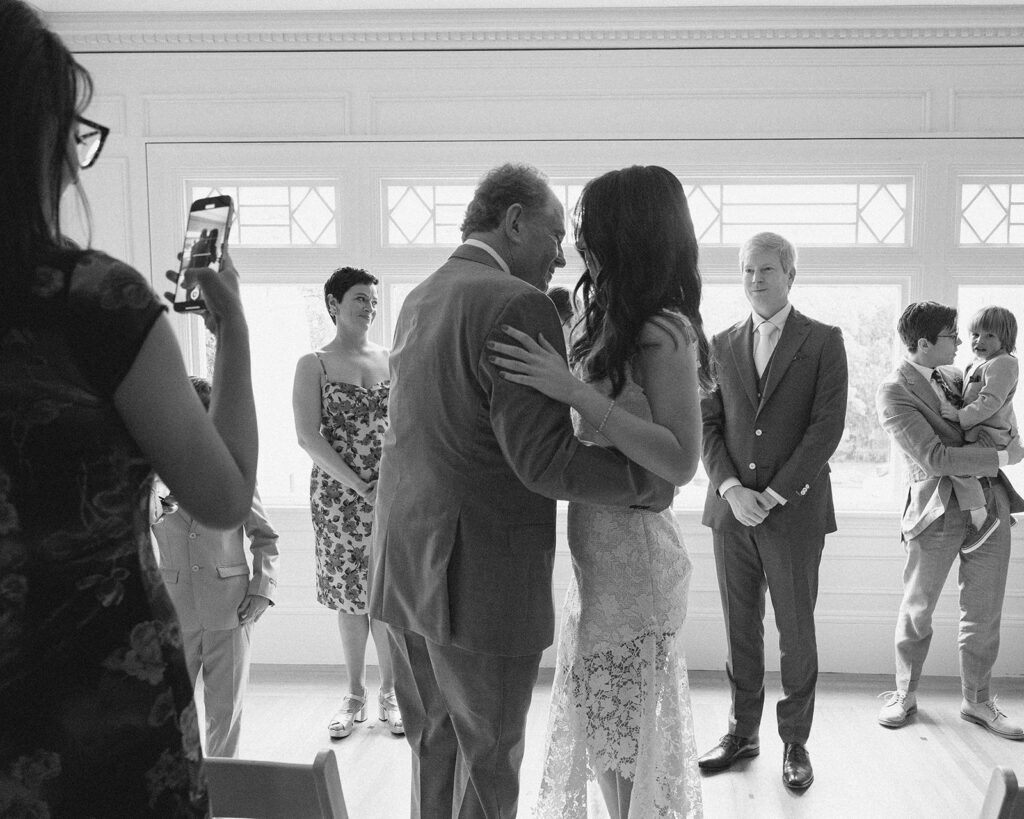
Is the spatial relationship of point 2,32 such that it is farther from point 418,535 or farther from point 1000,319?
point 1000,319

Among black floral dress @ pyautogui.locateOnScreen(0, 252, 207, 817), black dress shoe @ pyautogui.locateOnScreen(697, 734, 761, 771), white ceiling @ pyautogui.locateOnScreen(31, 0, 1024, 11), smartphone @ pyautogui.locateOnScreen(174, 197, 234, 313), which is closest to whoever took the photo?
black floral dress @ pyautogui.locateOnScreen(0, 252, 207, 817)

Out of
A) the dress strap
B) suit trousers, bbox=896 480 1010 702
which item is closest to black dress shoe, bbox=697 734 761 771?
suit trousers, bbox=896 480 1010 702

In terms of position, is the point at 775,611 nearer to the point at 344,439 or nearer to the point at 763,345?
the point at 763,345

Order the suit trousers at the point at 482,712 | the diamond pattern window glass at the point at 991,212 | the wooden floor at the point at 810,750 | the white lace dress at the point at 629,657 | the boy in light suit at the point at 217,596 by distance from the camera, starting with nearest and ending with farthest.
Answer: the suit trousers at the point at 482,712 → the white lace dress at the point at 629,657 → the boy in light suit at the point at 217,596 → the wooden floor at the point at 810,750 → the diamond pattern window glass at the point at 991,212

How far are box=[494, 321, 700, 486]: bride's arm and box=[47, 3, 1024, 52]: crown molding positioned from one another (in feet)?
9.67

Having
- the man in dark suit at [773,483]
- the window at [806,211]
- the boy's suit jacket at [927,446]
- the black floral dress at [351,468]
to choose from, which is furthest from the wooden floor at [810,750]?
the window at [806,211]

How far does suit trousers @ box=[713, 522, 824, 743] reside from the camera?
3.05 meters

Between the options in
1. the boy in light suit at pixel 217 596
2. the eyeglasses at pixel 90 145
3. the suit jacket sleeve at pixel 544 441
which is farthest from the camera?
the boy in light suit at pixel 217 596

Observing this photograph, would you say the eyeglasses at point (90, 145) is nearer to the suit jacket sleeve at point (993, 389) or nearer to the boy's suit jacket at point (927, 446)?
the boy's suit jacket at point (927, 446)

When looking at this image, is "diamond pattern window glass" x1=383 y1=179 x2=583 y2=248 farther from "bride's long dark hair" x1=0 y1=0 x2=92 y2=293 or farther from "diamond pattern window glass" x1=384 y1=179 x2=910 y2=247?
"bride's long dark hair" x1=0 y1=0 x2=92 y2=293

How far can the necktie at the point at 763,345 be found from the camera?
317cm

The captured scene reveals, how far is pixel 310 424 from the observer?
3502 mm

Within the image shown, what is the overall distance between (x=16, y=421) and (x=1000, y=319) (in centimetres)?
364

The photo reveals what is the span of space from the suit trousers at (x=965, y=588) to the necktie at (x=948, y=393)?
1.20ft
